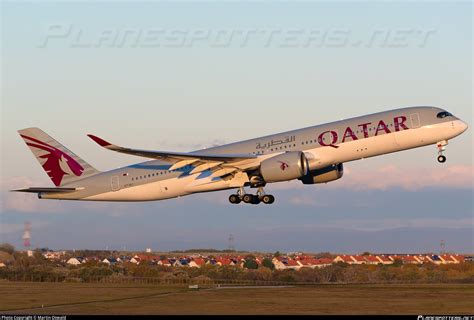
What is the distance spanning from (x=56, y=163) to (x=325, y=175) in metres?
20.0

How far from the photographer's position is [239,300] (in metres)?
54.2

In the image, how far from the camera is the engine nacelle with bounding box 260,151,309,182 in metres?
56.5

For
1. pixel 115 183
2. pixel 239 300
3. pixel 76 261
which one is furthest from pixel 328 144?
pixel 76 261

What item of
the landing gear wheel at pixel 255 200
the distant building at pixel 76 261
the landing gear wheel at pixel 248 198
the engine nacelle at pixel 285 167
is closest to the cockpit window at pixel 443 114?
the engine nacelle at pixel 285 167

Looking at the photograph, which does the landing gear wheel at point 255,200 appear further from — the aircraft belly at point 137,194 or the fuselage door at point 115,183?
the fuselage door at point 115,183

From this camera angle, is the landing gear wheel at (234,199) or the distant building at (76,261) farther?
the distant building at (76,261)

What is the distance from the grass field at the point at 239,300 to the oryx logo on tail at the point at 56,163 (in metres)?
8.21

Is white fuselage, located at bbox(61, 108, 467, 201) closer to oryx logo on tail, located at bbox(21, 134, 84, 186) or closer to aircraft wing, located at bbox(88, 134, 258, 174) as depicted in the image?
aircraft wing, located at bbox(88, 134, 258, 174)

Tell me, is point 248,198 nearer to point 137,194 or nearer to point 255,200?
point 255,200

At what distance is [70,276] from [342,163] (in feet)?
93.1

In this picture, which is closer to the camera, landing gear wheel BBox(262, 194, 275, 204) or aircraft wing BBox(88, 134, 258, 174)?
aircraft wing BBox(88, 134, 258, 174)

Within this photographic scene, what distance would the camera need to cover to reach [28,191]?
63.0 m

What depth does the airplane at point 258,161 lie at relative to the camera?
55.8 m

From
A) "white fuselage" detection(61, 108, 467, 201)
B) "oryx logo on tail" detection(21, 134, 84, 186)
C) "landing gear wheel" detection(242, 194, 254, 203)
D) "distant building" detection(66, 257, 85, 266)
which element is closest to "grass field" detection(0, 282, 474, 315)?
"landing gear wheel" detection(242, 194, 254, 203)
